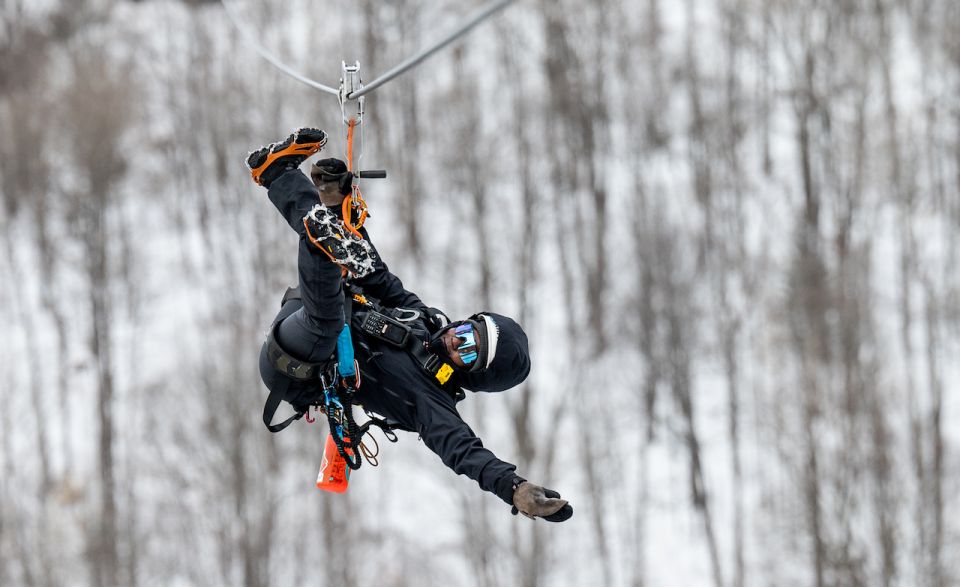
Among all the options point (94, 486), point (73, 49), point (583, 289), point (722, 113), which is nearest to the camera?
point (94, 486)

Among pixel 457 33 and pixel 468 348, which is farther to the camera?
pixel 468 348

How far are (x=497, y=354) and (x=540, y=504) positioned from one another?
3.13ft

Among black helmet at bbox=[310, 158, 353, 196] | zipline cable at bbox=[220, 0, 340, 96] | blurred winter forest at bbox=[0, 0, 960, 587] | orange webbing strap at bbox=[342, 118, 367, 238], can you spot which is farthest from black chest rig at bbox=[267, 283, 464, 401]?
blurred winter forest at bbox=[0, 0, 960, 587]

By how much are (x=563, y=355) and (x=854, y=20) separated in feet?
30.1

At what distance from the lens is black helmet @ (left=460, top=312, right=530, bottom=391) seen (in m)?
4.66

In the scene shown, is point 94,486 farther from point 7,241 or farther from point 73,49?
point 73,49

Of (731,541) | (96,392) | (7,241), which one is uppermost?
(7,241)

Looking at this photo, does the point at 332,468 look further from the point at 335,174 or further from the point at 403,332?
the point at 335,174

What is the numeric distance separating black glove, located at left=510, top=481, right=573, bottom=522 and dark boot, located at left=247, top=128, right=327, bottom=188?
5.04 feet

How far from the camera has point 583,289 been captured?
23984 millimetres

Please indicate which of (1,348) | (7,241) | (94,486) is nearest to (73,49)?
(7,241)

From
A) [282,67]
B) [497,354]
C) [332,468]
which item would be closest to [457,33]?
[497,354]

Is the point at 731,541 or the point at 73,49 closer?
the point at 731,541

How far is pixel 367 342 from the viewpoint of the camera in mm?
4844
